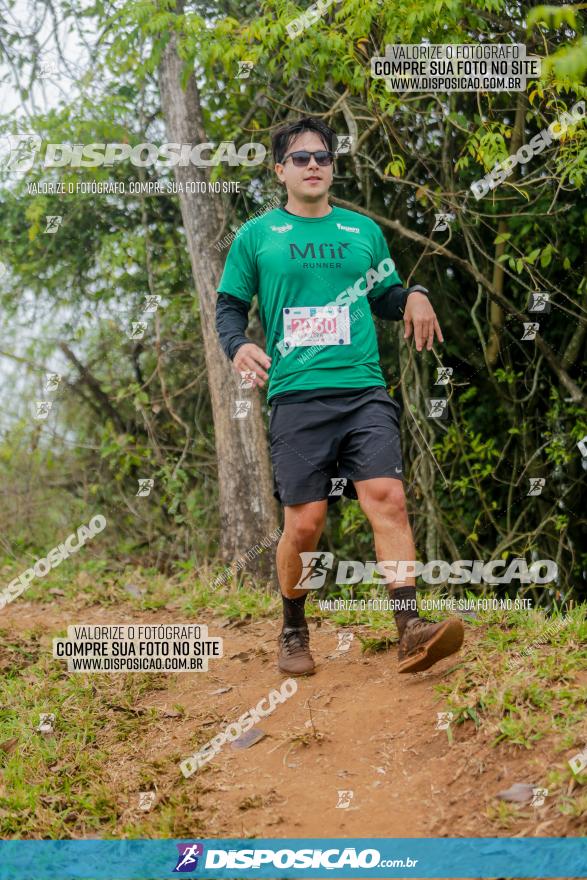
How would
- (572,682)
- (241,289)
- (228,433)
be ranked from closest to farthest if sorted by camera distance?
(572,682) → (241,289) → (228,433)

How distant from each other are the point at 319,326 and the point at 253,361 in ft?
1.12

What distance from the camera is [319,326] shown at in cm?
405

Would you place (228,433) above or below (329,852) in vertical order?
above

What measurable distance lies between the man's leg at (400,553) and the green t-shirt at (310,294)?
1.55 feet

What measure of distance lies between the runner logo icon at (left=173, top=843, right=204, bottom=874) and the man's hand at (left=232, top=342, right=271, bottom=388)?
1760 mm

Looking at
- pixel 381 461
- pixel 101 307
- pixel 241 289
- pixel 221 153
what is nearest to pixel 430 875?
pixel 381 461

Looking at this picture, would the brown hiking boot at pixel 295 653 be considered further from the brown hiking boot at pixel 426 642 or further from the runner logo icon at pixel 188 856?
the runner logo icon at pixel 188 856

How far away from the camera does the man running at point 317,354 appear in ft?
13.0

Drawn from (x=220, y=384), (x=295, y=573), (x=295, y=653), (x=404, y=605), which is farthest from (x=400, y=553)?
(x=220, y=384)

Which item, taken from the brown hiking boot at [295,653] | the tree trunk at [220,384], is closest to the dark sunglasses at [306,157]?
the brown hiking boot at [295,653]

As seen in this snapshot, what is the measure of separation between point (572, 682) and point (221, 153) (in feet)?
16.7

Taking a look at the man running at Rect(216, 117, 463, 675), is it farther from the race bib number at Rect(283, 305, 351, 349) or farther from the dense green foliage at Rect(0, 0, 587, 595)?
the dense green foliage at Rect(0, 0, 587, 595)

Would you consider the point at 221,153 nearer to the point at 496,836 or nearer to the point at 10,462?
the point at 10,462

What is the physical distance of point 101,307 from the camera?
8.47 m
